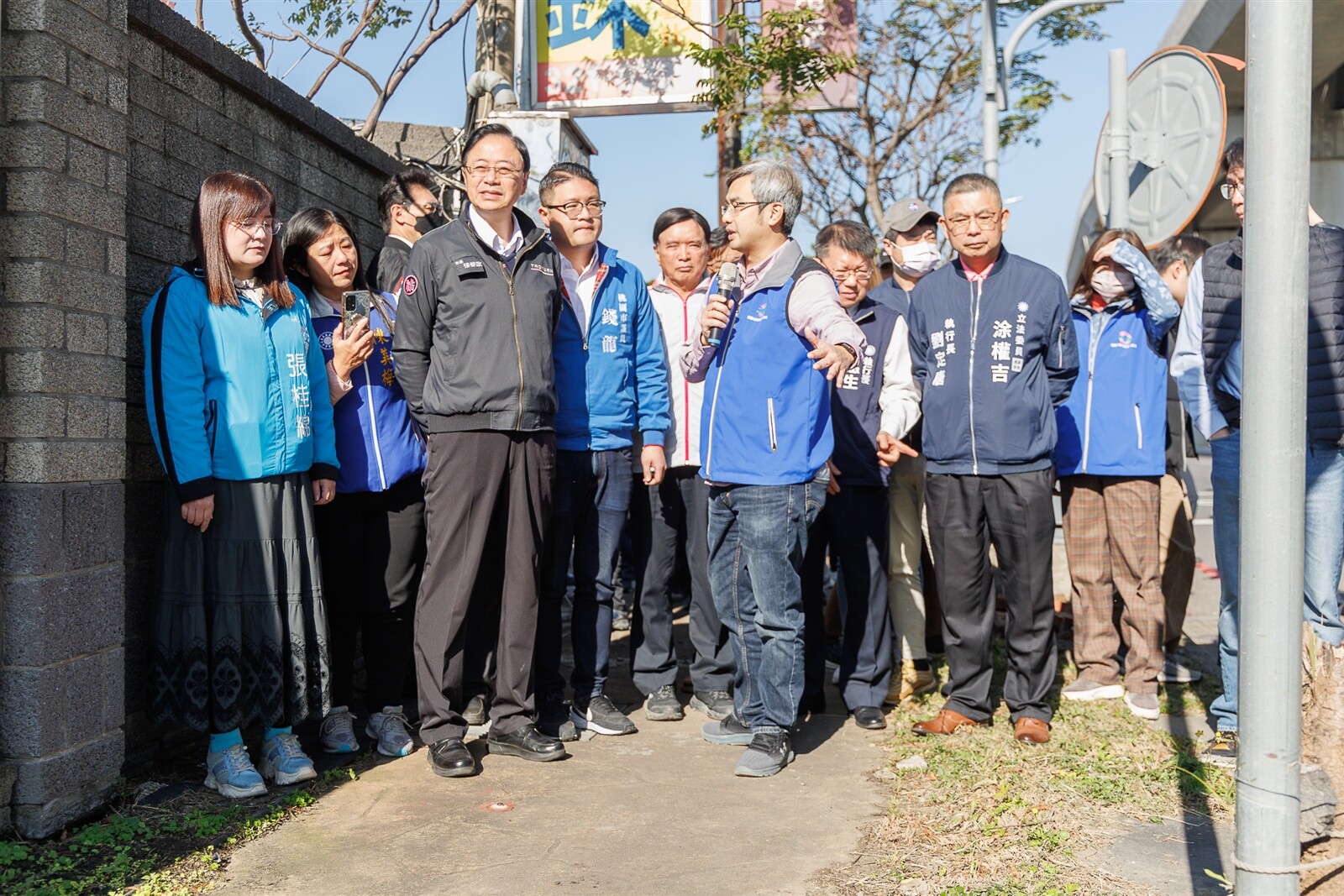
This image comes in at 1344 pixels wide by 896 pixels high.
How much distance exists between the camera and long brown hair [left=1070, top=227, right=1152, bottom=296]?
18.1 ft

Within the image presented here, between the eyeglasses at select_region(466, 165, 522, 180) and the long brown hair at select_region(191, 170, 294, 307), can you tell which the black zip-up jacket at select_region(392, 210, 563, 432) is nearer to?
the eyeglasses at select_region(466, 165, 522, 180)

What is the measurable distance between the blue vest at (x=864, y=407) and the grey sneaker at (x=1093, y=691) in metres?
1.44

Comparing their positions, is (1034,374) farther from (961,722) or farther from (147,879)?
(147,879)

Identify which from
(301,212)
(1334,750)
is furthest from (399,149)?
(1334,750)

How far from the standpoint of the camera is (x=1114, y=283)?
218 inches

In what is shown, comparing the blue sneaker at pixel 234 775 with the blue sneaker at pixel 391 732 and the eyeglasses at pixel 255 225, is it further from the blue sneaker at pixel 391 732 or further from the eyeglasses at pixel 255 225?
the eyeglasses at pixel 255 225

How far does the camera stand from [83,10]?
3.84 metres

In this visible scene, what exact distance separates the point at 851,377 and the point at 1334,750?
253 cm

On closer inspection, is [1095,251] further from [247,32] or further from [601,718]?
[247,32]

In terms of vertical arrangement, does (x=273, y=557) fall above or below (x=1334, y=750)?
above

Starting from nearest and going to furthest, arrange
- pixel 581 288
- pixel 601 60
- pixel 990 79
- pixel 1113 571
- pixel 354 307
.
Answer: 1. pixel 354 307
2. pixel 581 288
3. pixel 1113 571
4. pixel 601 60
5. pixel 990 79

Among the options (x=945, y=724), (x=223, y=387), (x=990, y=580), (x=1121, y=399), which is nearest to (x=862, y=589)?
(x=990, y=580)

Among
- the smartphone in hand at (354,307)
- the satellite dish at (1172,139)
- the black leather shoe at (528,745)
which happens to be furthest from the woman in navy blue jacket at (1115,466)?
the smartphone in hand at (354,307)

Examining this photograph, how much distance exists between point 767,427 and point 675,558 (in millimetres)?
1230
